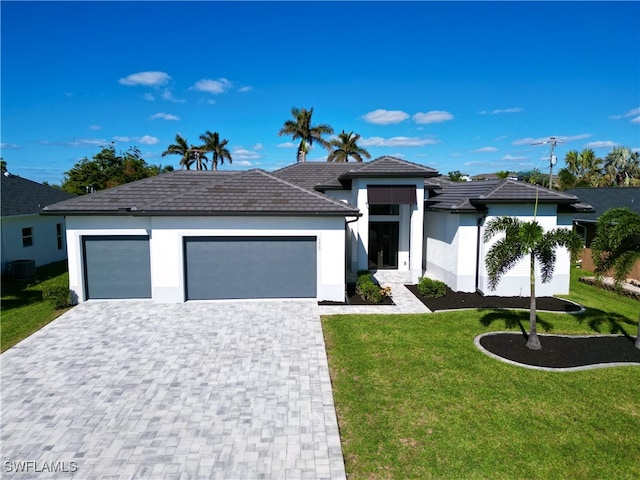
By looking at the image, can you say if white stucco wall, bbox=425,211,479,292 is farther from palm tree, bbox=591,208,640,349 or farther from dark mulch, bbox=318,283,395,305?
palm tree, bbox=591,208,640,349

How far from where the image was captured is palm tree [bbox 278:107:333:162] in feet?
134

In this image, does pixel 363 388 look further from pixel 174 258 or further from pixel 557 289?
pixel 557 289

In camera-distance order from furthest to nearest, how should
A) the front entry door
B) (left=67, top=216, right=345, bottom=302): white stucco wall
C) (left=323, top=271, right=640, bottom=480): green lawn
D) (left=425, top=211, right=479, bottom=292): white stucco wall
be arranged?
the front entry door → (left=425, top=211, right=479, bottom=292): white stucco wall → (left=67, top=216, right=345, bottom=302): white stucco wall → (left=323, top=271, right=640, bottom=480): green lawn

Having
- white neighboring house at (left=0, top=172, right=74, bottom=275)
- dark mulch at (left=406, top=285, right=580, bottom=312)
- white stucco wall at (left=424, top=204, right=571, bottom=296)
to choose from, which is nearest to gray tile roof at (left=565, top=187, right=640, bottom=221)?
white stucco wall at (left=424, top=204, right=571, bottom=296)

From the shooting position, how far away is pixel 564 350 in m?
10.4

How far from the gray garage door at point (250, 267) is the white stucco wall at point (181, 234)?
331 millimetres

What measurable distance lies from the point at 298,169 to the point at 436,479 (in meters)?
21.2

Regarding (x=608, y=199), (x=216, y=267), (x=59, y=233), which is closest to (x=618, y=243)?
(x=216, y=267)

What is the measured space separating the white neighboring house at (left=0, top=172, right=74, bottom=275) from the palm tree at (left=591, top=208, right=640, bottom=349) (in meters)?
22.5

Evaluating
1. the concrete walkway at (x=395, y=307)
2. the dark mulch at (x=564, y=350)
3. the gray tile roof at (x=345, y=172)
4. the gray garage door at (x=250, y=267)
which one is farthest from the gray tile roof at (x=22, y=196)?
the dark mulch at (x=564, y=350)

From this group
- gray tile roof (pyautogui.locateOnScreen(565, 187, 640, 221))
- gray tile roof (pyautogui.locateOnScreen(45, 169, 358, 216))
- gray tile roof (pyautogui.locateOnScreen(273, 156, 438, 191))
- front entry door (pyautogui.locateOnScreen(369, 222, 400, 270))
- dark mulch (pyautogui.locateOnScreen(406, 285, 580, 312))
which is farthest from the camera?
gray tile roof (pyautogui.locateOnScreen(565, 187, 640, 221))

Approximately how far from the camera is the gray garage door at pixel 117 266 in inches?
589

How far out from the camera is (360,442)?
661 centimetres

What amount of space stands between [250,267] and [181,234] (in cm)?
301
